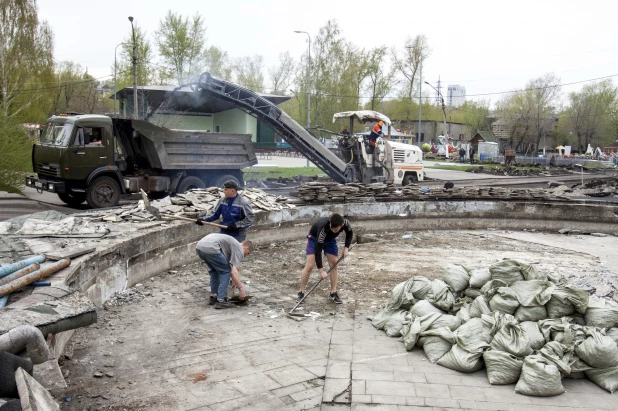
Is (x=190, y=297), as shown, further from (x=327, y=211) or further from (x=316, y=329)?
(x=327, y=211)

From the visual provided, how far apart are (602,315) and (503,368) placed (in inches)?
55.8

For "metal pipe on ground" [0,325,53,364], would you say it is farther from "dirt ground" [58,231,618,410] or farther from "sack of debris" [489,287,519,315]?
"sack of debris" [489,287,519,315]

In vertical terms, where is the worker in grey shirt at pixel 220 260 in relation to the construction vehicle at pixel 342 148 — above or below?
below

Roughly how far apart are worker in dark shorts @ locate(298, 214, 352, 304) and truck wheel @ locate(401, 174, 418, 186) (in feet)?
44.9

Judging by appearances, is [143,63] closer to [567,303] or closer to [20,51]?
[20,51]

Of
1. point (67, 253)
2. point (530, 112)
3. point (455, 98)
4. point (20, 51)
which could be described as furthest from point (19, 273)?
point (455, 98)

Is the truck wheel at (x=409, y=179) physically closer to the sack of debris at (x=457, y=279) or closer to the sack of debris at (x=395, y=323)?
the sack of debris at (x=457, y=279)

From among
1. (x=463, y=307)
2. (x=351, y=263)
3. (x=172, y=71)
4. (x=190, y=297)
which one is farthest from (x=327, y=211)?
(x=172, y=71)

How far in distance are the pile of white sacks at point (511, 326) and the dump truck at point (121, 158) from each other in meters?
9.23

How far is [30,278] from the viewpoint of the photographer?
→ 17.1 feet

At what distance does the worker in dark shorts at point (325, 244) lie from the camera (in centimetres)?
700

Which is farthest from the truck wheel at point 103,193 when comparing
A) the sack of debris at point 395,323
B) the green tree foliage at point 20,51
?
the green tree foliage at point 20,51

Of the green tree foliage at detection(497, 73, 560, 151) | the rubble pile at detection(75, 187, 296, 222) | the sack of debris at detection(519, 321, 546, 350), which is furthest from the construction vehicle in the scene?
the green tree foliage at detection(497, 73, 560, 151)

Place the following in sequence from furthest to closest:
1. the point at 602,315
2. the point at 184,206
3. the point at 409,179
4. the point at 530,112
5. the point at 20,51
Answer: the point at 530,112, the point at 20,51, the point at 409,179, the point at 184,206, the point at 602,315
